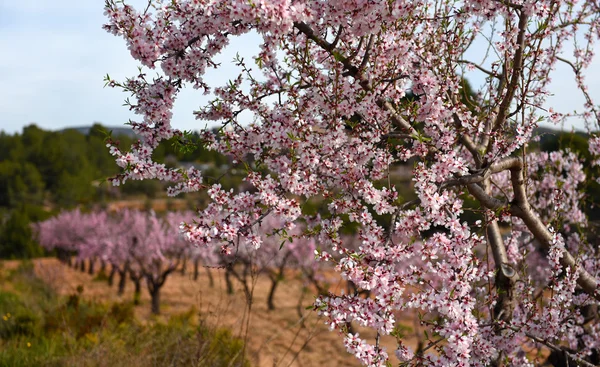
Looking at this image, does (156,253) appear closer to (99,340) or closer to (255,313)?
(255,313)

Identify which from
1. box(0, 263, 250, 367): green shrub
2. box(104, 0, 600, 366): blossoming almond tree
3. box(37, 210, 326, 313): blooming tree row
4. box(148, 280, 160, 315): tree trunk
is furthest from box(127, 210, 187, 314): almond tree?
box(104, 0, 600, 366): blossoming almond tree

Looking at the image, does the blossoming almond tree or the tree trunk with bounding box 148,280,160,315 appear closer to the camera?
the blossoming almond tree

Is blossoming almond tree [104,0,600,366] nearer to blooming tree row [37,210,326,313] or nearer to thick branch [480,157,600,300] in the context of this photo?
thick branch [480,157,600,300]

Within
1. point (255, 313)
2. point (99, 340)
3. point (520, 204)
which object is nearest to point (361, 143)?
point (520, 204)

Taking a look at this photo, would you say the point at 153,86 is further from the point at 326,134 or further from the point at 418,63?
the point at 418,63

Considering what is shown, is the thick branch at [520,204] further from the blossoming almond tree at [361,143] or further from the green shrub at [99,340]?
the green shrub at [99,340]

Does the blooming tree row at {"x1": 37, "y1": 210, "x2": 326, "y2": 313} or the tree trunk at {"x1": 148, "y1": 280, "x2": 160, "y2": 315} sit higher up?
the blooming tree row at {"x1": 37, "y1": 210, "x2": 326, "y2": 313}

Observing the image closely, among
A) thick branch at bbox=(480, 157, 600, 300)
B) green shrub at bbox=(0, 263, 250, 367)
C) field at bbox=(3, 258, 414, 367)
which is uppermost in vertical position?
Result: thick branch at bbox=(480, 157, 600, 300)

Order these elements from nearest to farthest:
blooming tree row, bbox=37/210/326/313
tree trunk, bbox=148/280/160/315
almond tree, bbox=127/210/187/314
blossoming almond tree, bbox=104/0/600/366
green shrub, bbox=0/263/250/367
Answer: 1. blossoming almond tree, bbox=104/0/600/366
2. green shrub, bbox=0/263/250/367
3. tree trunk, bbox=148/280/160/315
4. blooming tree row, bbox=37/210/326/313
5. almond tree, bbox=127/210/187/314

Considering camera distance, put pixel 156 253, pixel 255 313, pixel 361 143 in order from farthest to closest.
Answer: pixel 156 253
pixel 255 313
pixel 361 143

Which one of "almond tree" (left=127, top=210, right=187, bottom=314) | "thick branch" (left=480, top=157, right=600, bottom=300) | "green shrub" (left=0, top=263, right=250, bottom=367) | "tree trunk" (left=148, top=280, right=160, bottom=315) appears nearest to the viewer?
"thick branch" (left=480, top=157, right=600, bottom=300)

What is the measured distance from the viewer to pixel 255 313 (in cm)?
1603

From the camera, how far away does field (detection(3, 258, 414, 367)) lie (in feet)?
31.5

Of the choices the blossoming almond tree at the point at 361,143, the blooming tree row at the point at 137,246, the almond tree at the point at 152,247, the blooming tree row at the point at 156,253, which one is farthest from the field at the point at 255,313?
the blossoming almond tree at the point at 361,143
